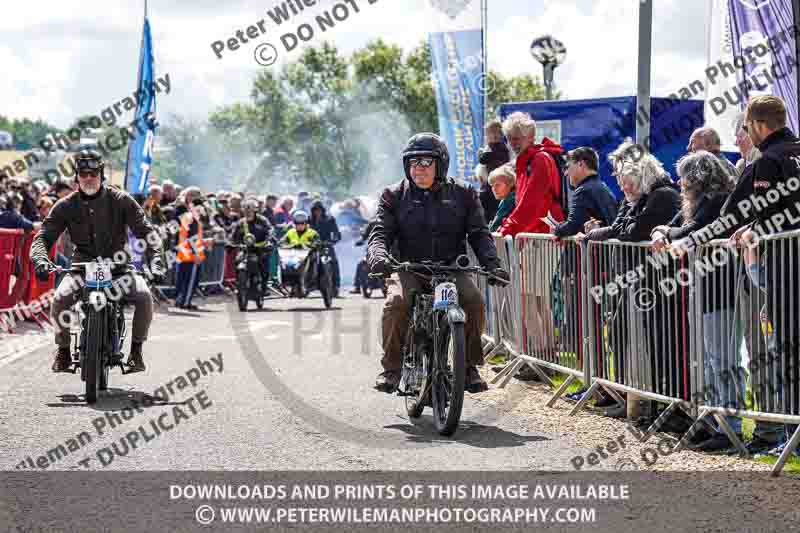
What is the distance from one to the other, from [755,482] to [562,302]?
11.8 ft

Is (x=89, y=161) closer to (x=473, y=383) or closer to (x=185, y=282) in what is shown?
(x=473, y=383)

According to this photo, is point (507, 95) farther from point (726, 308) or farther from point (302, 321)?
point (726, 308)

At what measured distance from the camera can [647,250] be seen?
870 centimetres

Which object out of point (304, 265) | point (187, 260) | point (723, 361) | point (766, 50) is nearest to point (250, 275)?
point (187, 260)

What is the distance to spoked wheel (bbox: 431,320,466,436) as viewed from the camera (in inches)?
326

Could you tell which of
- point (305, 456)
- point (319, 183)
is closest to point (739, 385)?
point (305, 456)

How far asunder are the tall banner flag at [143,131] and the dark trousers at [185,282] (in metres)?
2.02

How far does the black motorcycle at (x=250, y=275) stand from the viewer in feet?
72.5

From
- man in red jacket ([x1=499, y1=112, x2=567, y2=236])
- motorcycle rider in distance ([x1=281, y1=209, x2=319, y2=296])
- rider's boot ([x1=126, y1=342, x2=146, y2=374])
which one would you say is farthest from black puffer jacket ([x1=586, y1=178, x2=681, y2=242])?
motorcycle rider in distance ([x1=281, y1=209, x2=319, y2=296])

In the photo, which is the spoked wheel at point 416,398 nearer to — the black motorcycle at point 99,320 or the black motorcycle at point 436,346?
the black motorcycle at point 436,346

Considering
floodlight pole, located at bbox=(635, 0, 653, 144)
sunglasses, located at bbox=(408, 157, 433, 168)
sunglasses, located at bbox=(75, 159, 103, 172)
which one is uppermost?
floodlight pole, located at bbox=(635, 0, 653, 144)

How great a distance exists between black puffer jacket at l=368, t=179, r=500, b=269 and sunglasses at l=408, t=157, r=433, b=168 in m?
0.18

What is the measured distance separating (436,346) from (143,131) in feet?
54.6

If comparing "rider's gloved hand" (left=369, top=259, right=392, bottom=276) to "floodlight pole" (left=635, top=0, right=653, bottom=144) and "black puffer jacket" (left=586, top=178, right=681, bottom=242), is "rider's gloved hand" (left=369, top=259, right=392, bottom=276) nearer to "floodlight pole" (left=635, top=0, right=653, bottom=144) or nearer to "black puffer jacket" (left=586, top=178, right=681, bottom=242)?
"black puffer jacket" (left=586, top=178, right=681, bottom=242)
